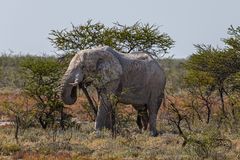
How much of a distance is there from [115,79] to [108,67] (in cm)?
40

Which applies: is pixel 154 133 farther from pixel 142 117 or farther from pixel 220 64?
pixel 220 64

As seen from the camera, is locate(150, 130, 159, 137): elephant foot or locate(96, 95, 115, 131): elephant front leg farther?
locate(150, 130, 159, 137): elephant foot

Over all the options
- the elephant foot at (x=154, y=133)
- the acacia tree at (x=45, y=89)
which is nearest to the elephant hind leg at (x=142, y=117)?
the elephant foot at (x=154, y=133)

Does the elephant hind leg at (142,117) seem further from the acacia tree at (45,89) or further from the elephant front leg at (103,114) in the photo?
the acacia tree at (45,89)

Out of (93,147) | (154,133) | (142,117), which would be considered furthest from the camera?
(142,117)

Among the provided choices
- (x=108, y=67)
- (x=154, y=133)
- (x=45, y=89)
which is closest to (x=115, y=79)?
(x=108, y=67)

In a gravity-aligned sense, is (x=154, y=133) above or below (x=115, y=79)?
below

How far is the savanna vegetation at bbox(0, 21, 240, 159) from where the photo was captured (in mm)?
12984

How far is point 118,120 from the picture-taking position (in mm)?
16734

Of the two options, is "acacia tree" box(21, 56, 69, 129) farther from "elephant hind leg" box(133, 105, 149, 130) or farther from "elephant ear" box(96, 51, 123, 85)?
"elephant hind leg" box(133, 105, 149, 130)

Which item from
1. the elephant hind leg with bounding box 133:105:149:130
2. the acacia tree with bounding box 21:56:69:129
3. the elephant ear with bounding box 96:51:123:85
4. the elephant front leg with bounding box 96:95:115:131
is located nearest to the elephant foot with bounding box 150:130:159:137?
the elephant hind leg with bounding box 133:105:149:130

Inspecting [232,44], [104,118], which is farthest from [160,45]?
[104,118]

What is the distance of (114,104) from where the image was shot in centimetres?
1538

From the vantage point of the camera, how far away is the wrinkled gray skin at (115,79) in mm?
16297
